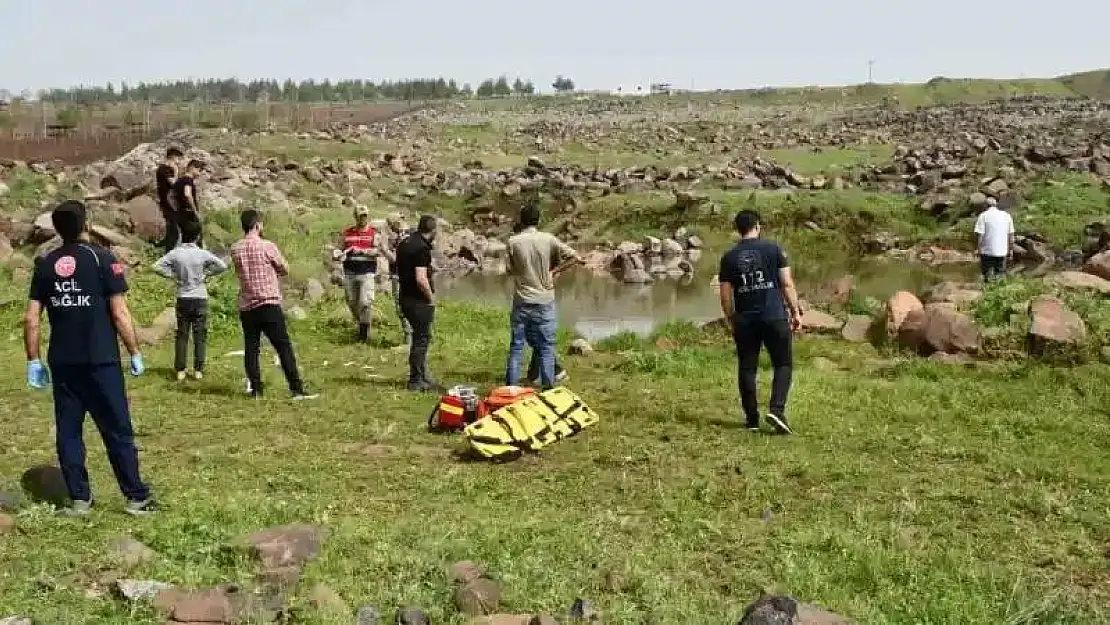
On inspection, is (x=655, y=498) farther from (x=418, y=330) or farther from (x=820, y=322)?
(x=820, y=322)

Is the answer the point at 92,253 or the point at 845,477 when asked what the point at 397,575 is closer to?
the point at 92,253

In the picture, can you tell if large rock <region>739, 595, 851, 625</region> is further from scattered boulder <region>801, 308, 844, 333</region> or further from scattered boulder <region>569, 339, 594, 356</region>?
scattered boulder <region>801, 308, 844, 333</region>

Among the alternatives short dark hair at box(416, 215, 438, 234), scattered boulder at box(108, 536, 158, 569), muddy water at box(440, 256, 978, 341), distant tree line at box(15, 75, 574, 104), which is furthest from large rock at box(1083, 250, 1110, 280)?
distant tree line at box(15, 75, 574, 104)

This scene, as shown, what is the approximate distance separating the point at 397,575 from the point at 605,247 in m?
22.6

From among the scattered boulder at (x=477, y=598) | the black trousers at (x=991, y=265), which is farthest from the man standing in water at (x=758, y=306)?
the black trousers at (x=991, y=265)

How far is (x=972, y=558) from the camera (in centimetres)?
585

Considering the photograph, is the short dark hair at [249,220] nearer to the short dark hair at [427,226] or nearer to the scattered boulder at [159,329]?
the short dark hair at [427,226]

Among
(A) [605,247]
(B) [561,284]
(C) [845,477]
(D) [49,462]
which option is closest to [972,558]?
(C) [845,477]

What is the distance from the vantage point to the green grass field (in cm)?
545

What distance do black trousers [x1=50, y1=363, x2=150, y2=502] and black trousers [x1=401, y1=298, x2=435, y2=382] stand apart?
4226 millimetres

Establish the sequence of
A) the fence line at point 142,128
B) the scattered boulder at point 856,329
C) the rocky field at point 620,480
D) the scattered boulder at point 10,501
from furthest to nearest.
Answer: the fence line at point 142,128 → the scattered boulder at point 856,329 → the scattered boulder at point 10,501 → the rocky field at point 620,480

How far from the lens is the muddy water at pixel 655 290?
20.3 metres

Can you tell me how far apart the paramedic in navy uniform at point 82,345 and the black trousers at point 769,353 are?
15.6 ft

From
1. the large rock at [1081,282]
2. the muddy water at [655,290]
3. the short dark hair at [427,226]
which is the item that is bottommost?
the muddy water at [655,290]
